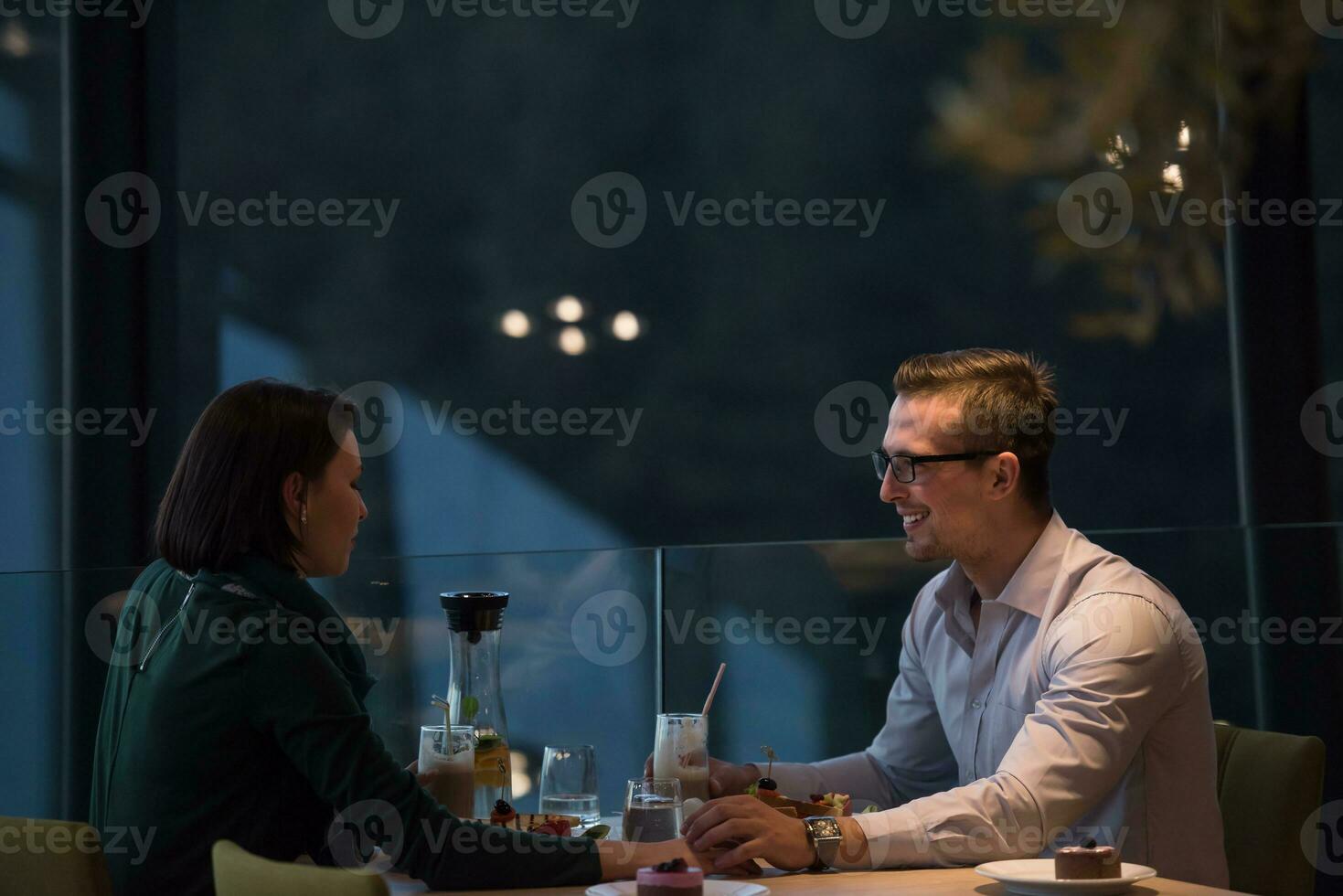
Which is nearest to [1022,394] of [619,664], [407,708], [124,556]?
[619,664]

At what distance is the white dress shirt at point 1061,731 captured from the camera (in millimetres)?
1737

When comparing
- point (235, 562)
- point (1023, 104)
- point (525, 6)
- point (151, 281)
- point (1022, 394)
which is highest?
point (525, 6)

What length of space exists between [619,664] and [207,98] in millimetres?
2162

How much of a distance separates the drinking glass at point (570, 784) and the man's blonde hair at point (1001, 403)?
0.80 meters

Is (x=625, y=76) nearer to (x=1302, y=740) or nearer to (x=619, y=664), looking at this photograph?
(x=619, y=664)

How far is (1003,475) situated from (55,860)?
1483 mm

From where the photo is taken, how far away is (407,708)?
284 cm
